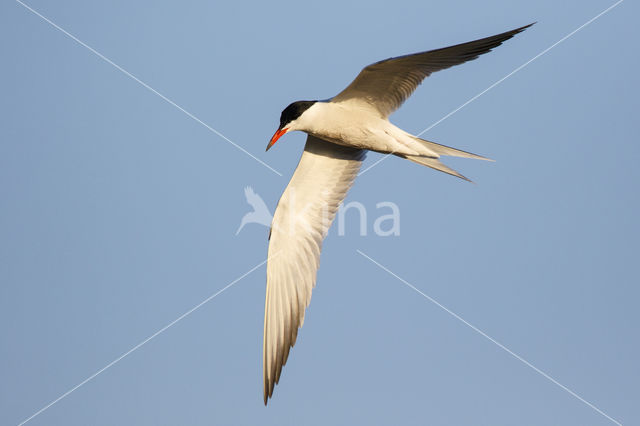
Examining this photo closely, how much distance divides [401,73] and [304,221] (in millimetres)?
2037

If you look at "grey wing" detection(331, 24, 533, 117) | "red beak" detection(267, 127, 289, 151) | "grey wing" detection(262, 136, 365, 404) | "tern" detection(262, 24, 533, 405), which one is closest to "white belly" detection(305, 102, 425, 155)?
"tern" detection(262, 24, 533, 405)

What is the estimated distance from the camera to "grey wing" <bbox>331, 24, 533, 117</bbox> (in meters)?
5.90

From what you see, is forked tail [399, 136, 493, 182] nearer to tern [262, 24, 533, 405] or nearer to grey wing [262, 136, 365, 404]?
tern [262, 24, 533, 405]

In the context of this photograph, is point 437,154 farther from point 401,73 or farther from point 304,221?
point 304,221

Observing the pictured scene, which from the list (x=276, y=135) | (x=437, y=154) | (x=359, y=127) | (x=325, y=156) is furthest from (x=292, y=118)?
(x=437, y=154)

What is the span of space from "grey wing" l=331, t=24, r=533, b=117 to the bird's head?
13.2 inches

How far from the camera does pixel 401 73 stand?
6.37 m

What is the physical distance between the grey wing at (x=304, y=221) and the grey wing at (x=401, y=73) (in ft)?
3.24

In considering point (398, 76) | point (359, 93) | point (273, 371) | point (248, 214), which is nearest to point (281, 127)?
point (359, 93)

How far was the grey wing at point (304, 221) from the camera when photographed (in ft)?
23.0

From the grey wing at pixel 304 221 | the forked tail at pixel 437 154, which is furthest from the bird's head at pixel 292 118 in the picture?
the forked tail at pixel 437 154

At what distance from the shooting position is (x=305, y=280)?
23.5 feet

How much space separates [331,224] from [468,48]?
8.37 feet

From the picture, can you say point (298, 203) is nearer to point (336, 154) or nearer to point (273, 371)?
point (336, 154)
